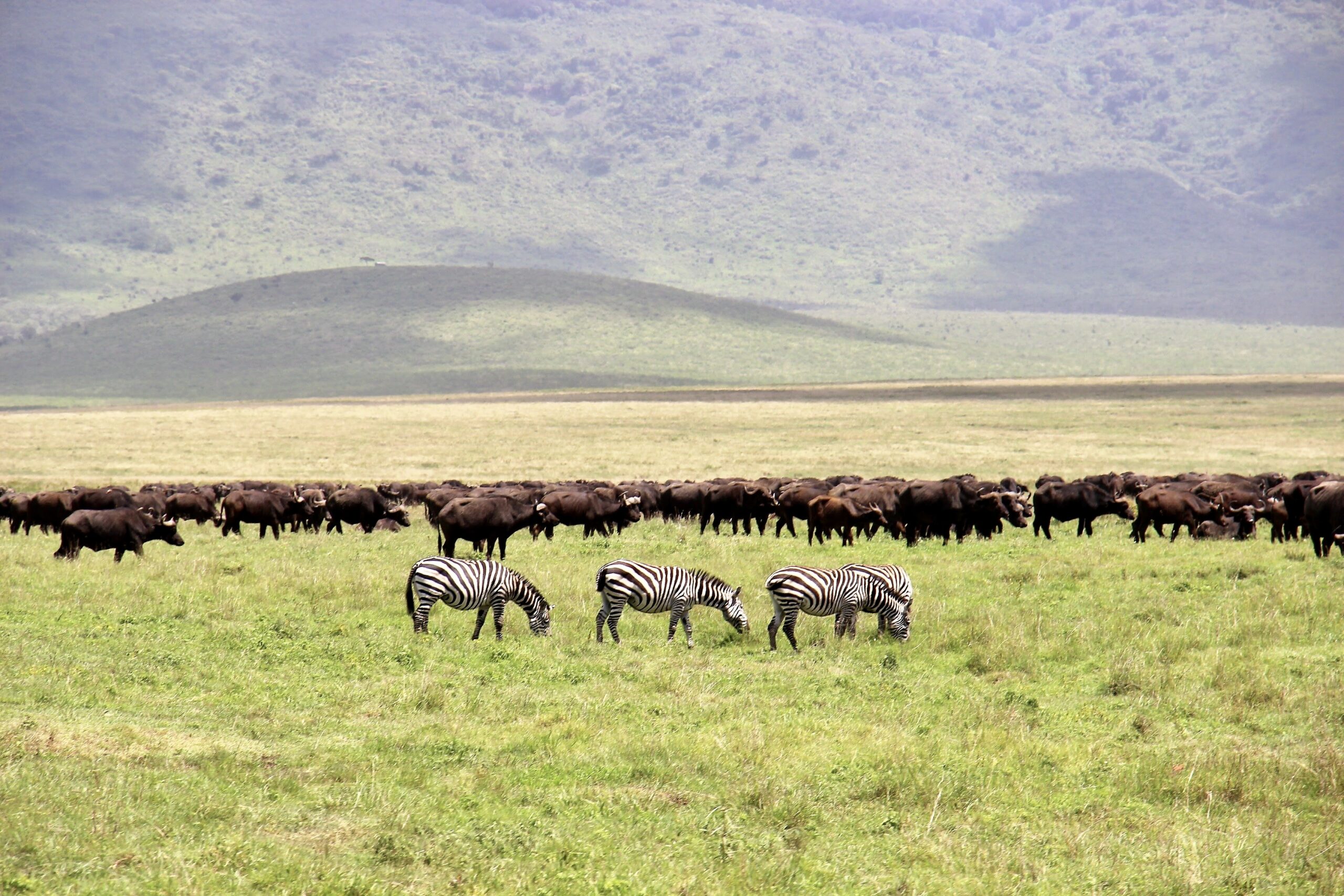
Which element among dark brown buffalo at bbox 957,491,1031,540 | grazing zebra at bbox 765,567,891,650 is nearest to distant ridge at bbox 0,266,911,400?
→ dark brown buffalo at bbox 957,491,1031,540

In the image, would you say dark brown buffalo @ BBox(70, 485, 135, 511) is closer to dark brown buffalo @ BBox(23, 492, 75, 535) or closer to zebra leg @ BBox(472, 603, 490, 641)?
dark brown buffalo @ BBox(23, 492, 75, 535)

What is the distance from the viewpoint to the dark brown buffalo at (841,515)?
24.7 m

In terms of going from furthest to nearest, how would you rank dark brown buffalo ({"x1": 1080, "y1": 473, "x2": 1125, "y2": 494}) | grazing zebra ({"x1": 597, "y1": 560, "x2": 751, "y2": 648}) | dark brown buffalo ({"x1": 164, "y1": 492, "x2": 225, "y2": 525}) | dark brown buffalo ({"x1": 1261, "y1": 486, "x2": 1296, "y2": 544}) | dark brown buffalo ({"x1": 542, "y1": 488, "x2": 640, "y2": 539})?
dark brown buffalo ({"x1": 1080, "y1": 473, "x2": 1125, "y2": 494})
dark brown buffalo ({"x1": 164, "y1": 492, "x2": 225, "y2": 525})
dark brown buffalo ({"x1": 542, "y1": 488, "x2": 640, "y2": 539})
dark brown buffalo ({"x1": 1261, "y1": 486, "x2": 1296, "y2": 544})
grazing zebra ({"x1": 597, "y1": 560, "x2": 751, "y2": 648})

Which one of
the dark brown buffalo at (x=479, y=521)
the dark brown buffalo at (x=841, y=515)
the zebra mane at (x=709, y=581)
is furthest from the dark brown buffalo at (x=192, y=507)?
the zebra mane at (x=709, y=581)

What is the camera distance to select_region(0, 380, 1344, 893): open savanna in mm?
8188

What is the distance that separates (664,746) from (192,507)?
22495mm

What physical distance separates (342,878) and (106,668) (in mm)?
6239

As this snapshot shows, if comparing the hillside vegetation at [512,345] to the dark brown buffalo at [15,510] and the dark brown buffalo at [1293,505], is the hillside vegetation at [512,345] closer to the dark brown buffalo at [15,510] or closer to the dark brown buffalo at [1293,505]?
the dark brown buffalo at [15,510]

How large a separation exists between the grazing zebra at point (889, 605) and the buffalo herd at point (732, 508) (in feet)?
28.3

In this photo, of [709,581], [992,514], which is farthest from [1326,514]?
[709,581]

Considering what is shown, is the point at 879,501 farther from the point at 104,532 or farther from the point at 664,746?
the point at 664,746

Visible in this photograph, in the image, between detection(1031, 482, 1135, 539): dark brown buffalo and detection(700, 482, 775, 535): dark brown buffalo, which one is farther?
detection(700, 482, 775, 535): dark brown buffalo

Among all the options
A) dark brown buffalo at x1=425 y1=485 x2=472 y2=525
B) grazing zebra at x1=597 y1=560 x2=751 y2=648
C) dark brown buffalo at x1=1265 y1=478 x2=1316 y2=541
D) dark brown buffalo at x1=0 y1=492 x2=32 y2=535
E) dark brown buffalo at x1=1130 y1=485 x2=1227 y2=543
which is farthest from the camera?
dark brown buffalo at x1=425 y1=485 x2=472 y2=525

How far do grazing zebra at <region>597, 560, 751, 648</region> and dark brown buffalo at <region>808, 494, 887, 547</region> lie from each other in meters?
9.45
